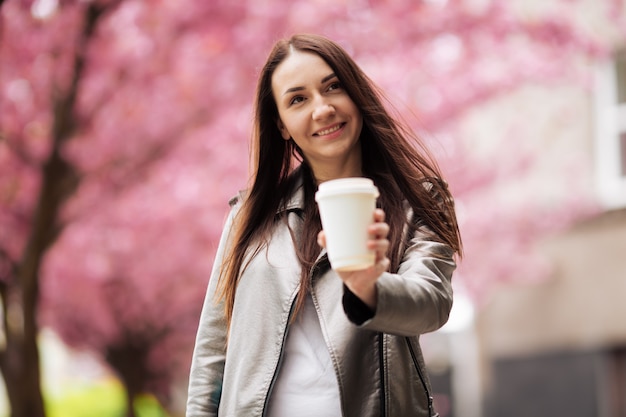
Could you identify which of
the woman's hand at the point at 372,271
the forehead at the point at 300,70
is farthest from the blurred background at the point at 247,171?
the woman's hand at the point at 372,271

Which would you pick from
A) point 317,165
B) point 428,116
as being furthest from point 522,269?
point 317,165

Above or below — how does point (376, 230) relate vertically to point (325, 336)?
above

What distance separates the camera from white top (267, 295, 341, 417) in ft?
7.71

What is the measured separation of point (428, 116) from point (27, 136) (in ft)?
15.3

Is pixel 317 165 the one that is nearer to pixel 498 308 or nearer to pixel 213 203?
pixel 213 203

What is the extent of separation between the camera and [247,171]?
12.1 feet

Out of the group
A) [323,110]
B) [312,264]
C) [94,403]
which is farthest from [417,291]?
[94,403]

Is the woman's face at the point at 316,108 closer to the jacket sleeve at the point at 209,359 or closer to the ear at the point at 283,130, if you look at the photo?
the ear at the point at 283,130

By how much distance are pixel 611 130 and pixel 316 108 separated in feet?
40.3

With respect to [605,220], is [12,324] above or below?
below

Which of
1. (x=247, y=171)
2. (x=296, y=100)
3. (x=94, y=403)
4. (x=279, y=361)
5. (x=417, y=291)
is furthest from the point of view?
(x=94, y=403)

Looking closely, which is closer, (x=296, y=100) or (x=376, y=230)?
(x=376, y=230)

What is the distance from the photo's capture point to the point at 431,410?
7.78 feet

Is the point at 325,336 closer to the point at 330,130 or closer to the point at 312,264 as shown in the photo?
the point at 312,264
